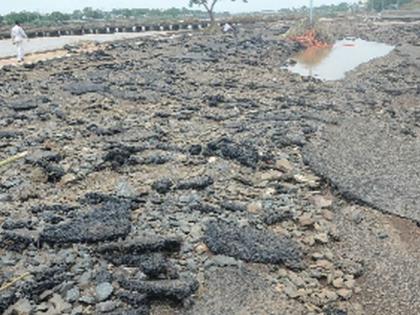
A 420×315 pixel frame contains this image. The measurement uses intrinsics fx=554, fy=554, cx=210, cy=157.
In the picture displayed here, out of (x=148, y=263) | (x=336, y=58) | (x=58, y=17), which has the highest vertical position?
(x=58, y=17)

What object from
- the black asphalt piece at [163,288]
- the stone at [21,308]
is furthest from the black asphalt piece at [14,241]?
the black asphalt piece at [163,288]

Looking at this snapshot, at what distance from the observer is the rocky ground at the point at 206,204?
23.1ft

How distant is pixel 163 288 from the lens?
687 cm

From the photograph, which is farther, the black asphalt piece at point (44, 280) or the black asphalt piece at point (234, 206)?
the black asphalt piece at point (234, 206)

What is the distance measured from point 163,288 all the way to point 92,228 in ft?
6.36

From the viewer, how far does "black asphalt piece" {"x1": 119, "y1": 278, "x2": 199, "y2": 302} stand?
22.3 ft

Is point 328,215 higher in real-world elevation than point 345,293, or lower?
higher

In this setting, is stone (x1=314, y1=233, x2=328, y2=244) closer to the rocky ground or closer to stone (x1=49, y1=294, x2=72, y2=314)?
the rocky ground

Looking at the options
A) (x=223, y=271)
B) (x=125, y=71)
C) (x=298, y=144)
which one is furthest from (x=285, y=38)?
(x=223, y=271)

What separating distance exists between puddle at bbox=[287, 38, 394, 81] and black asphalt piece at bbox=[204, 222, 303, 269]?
759 inches

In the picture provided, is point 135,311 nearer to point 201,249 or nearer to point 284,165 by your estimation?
point 201,249

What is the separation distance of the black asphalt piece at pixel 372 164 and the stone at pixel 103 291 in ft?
16.7

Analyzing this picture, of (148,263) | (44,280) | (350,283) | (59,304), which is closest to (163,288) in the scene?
(148,263)

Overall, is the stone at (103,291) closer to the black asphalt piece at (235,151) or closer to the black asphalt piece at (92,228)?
the black asphalt piece at (92,228)
